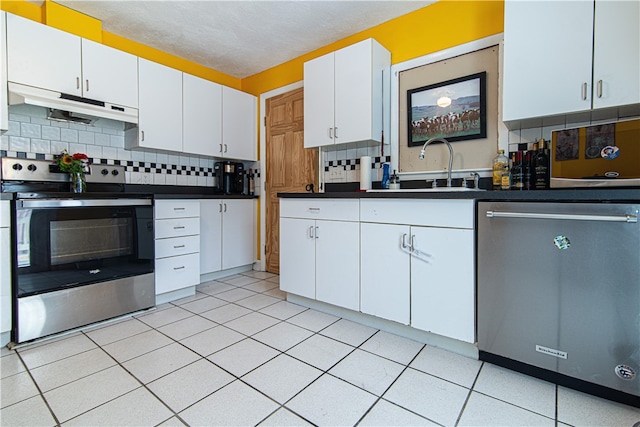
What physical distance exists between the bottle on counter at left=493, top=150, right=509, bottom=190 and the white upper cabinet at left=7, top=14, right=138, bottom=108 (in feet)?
10.2

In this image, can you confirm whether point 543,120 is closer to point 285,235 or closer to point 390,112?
point 390,112

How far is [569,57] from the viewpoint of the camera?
5.36ft

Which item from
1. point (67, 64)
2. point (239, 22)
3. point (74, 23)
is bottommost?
point (67, 64)

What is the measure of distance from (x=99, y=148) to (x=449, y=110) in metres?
3.14

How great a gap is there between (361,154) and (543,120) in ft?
4.65

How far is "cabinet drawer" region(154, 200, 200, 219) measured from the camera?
2611 millimetres

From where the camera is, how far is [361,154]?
A: 9.46 ft

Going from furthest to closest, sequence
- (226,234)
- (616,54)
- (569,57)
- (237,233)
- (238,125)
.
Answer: (238,125) < (237,233) < (226,234) < (569,57) < (616,54)

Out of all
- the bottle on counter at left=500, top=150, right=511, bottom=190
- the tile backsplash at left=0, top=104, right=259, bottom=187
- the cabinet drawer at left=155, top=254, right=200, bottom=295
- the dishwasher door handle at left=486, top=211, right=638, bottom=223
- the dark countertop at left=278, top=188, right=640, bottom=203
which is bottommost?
the cabinet drawer at left=155, top=254, right=200, bottom=295

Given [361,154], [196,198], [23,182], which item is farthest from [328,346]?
[23,182]

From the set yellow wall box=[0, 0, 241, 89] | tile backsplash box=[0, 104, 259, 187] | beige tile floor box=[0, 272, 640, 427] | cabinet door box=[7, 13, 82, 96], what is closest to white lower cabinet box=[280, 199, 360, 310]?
beige tile floor box=[0, 272, 640, 427]

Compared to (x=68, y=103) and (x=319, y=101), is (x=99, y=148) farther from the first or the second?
(x=319, y=101)

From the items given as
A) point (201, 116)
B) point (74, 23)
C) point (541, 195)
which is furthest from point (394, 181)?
point (74, 23)

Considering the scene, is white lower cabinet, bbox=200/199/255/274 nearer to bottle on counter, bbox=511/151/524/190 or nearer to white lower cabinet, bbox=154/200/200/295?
white lower cabinet, bbox=154/200/200/295
